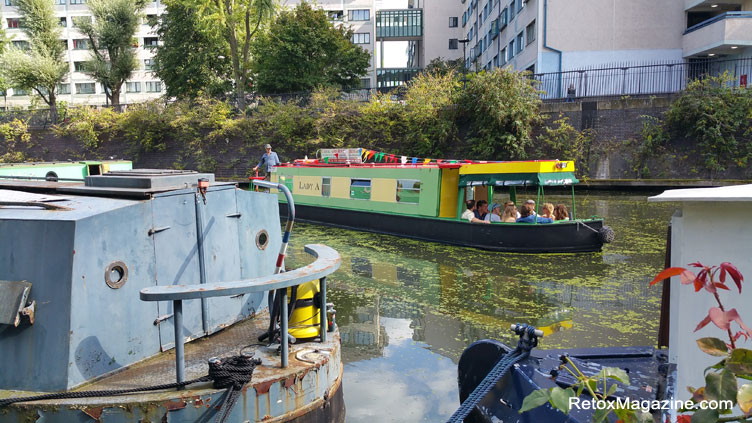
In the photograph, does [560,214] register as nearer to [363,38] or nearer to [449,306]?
[449,306]

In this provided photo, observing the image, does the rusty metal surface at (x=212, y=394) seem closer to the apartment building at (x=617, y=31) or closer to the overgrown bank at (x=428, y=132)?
the overgrown bank at (x=428, y=132)

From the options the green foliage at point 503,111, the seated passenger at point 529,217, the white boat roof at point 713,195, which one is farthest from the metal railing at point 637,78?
the white boat roof at point 713,195

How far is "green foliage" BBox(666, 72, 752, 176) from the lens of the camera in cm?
1953

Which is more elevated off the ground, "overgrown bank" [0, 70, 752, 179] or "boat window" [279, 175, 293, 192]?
"overgrown bank" [0, 70, 752, 179]

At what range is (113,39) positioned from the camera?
35750 mm

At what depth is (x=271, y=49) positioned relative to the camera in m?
32.4

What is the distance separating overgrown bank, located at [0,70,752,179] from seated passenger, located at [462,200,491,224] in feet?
31.9

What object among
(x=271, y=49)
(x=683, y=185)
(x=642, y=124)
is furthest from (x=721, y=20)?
(x=271, y=49)

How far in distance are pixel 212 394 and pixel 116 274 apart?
3.90 feet

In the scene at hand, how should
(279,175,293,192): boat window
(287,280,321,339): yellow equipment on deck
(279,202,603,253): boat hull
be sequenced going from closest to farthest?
(287,280,321,339): yellow equipment on deck < (279,202,603,253): boat hull < (279,175,293,192): boat window

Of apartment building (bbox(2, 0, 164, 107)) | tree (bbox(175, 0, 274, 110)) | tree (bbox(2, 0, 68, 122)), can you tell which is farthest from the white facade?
apartment building (bbox(2, 0, 164, 107))

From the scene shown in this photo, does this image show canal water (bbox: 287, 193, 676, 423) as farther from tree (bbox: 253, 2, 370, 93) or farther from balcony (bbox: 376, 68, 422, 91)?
balcony (bbox: 376, 68, 422, 91)

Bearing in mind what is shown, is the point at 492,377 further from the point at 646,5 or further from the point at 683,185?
the point at 646,5

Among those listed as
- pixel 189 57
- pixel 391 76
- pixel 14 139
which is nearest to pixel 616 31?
pixel 189 57
